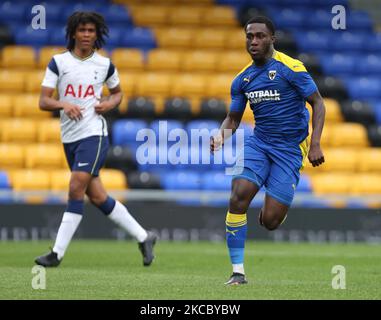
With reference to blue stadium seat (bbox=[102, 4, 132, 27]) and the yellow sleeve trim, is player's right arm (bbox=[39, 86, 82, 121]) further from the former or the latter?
blue stadium seat (bbox=[102, 4, 132, 27])

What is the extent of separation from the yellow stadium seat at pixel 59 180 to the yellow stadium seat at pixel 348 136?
4442mm

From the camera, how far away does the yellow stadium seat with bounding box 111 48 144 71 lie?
17.8 m

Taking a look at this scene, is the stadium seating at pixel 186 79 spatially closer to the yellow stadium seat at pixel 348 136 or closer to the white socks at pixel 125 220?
the yellow stadium seat at pixel 348 136

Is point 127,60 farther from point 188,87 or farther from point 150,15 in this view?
point 150,15

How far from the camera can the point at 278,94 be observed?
26.4 feet

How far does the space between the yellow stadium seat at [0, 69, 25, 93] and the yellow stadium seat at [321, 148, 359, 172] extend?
5121 mm

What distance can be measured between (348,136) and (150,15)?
15.0ft

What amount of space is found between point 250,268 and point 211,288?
7.23ft

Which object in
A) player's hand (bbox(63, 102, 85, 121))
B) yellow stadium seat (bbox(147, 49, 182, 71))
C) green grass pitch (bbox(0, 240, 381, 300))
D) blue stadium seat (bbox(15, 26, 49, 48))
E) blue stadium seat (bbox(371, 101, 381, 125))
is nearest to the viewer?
green grass pitch (bbox(0, 240, 381, 300))

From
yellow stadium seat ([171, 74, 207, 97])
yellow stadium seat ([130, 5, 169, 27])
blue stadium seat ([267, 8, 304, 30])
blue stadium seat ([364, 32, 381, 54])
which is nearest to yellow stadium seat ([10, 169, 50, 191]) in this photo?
yellow stadium seat ([171, 74, 207, 97])

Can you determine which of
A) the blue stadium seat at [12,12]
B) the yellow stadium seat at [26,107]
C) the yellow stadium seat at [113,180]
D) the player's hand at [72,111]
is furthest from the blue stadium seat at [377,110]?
the player's hand at [72,111]

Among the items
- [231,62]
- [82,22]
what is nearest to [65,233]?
[82,22]

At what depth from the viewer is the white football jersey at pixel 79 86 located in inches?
372
